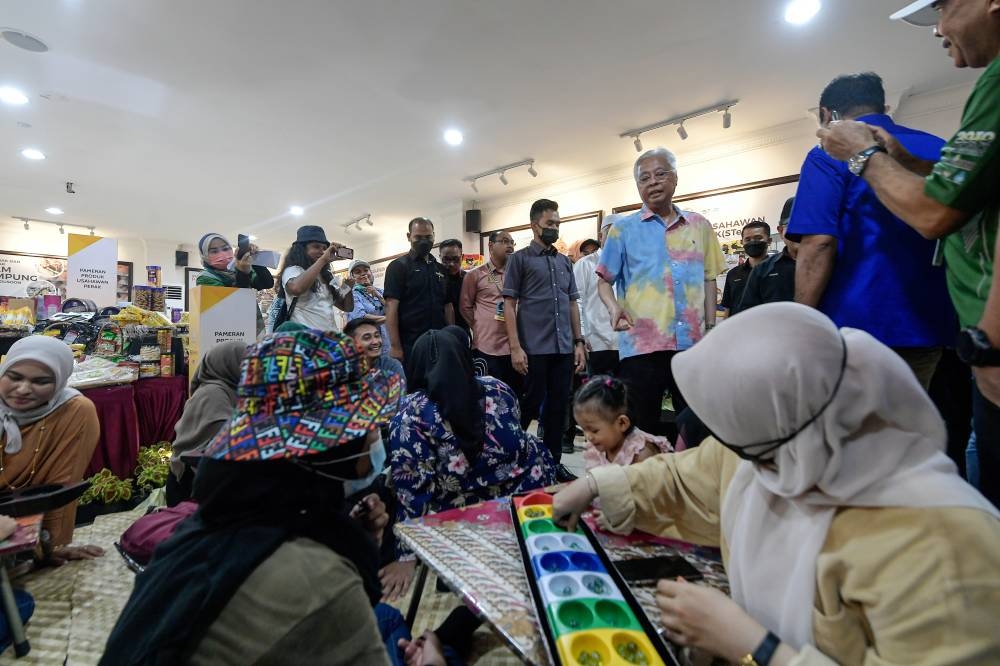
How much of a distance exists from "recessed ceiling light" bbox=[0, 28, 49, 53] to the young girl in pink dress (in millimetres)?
4384

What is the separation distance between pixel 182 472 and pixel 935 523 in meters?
2.30

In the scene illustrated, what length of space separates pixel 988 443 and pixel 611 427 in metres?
1.02

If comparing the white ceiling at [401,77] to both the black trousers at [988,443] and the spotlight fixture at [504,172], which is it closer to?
the spotlight fixture at [504,172]

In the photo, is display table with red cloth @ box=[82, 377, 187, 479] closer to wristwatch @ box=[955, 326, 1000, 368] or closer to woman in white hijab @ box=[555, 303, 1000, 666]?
woman in white hijab @ box=[555, 303, 1000, 666]

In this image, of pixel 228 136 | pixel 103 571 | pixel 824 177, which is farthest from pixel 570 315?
pixel 228 136

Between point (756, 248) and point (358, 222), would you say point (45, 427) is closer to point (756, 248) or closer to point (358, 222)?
point (756, 248)

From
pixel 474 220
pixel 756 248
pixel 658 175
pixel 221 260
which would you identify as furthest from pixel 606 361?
pixel 474 220

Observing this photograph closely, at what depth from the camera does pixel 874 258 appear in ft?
4.25

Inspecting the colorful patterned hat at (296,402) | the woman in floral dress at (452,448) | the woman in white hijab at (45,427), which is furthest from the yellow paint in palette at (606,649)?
the woman in white hijab at (45,427)

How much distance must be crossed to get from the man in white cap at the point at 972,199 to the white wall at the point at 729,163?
391cm

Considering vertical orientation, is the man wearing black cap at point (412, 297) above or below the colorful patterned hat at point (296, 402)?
above

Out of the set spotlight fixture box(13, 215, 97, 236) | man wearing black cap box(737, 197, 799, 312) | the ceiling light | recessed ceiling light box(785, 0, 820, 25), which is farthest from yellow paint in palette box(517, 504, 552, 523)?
spotlight fixture box(13, 215, 97, 236)

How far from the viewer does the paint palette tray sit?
625 millimetres

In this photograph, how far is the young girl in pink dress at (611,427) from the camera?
5.73 ft
